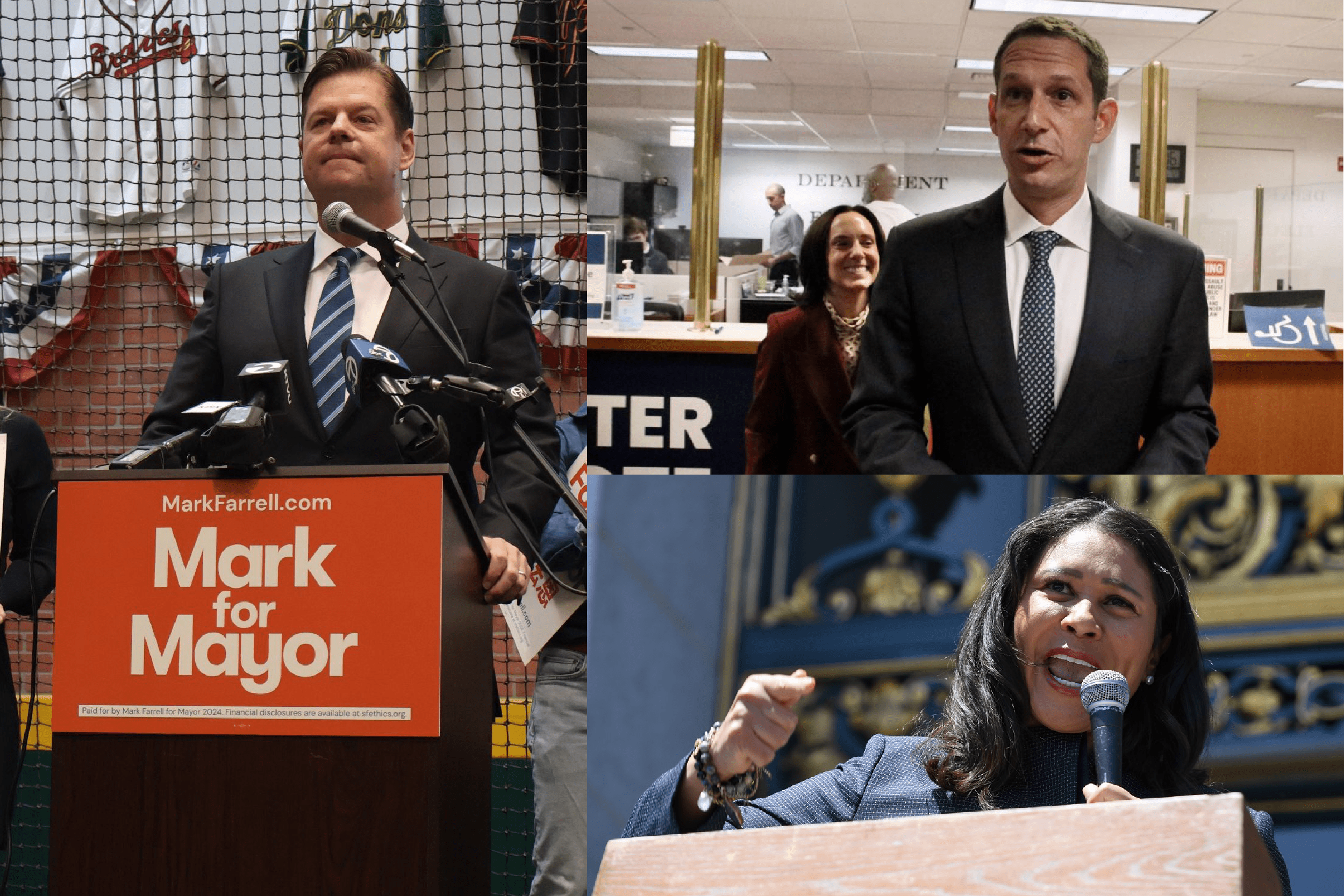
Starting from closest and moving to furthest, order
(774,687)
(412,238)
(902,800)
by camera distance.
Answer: (774,687) < (902,800) < (412,238)

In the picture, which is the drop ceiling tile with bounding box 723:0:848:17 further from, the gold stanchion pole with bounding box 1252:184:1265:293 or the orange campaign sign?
the orange campaign sign

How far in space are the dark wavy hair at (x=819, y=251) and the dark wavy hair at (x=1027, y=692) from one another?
1.80ft

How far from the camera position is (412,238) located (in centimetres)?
261

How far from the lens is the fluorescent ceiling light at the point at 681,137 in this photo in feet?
6.79

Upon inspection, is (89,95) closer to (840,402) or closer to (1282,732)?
(840,402)

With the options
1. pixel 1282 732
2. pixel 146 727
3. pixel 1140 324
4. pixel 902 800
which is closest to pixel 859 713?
pixel 902 800

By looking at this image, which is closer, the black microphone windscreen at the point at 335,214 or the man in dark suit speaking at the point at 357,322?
the black microphone windscreen at the point at 335,214

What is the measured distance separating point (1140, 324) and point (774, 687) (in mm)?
936

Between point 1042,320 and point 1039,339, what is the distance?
0.03 metres

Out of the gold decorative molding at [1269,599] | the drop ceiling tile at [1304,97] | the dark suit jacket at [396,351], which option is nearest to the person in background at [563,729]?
the dark suit jacket at [396,351]

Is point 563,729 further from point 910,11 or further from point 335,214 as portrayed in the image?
point 910,11

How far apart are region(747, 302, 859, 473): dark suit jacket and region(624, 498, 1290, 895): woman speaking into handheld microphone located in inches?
14.8

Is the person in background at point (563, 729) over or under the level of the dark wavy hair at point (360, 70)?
under

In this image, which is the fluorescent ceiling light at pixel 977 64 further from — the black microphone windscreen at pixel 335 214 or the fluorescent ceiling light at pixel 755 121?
the black microphone windscreen at pixel 335 214
